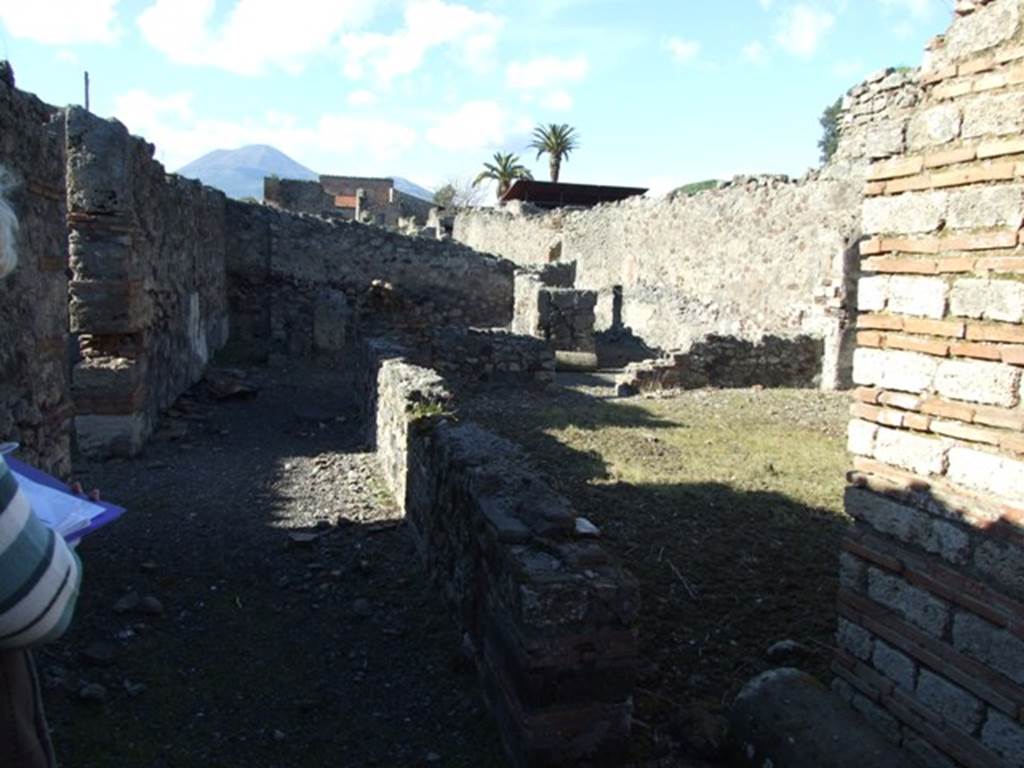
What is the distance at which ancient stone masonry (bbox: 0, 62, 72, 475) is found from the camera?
3.96m

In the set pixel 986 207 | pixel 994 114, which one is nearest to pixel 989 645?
pixel 986 207

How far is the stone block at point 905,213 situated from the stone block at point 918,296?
0.20m

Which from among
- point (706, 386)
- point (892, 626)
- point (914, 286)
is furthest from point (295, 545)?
point (706, 386)

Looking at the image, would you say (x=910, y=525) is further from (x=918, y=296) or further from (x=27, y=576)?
(x=27, y=576)

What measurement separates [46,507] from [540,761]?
201cm

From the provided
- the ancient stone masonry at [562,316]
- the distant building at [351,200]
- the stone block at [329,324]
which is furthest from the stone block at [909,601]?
the distant building at [351,200]

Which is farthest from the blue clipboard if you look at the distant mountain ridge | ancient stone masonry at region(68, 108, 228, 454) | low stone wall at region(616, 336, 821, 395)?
the distant mountain ridge

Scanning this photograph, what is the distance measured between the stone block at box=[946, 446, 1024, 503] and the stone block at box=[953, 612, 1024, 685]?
47cm

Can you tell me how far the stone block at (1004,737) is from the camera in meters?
2.77

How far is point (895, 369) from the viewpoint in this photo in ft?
10.8

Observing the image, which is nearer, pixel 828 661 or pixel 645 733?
pixel 645 733

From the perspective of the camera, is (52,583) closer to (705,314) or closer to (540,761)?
(540,761)

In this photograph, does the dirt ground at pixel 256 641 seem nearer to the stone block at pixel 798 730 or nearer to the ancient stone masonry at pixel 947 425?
the stone block at pixel 798 730

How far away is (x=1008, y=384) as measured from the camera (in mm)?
2828
